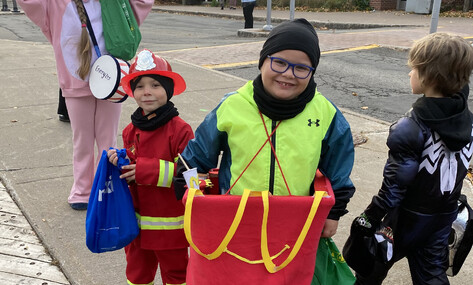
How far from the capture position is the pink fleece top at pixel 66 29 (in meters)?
3.66

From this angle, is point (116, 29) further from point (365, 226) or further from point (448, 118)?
point (448, 118)

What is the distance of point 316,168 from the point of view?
2244 millimetres

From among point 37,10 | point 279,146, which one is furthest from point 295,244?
point 37,10

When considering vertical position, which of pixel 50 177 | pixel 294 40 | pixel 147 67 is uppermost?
pixel 294 40

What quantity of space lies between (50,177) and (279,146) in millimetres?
3028

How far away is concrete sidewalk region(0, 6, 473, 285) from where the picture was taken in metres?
3.25

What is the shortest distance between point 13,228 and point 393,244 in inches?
100.0

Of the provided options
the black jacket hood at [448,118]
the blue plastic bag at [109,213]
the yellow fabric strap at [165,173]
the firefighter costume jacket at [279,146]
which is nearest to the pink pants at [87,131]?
the blue plastic bag at [109,213]

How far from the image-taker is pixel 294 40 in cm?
209

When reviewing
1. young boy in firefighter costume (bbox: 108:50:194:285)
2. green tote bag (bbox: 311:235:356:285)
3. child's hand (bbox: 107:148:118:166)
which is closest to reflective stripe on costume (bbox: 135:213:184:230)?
young boy in firefighter costume (bbox: 108:50:194:285)

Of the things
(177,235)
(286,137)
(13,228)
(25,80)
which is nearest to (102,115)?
(13,228)

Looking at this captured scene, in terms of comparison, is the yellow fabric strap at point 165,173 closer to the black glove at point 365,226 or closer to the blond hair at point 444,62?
the black glove at point 365,226

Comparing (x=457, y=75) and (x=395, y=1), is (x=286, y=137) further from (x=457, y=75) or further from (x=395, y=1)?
(x=395, y=1)

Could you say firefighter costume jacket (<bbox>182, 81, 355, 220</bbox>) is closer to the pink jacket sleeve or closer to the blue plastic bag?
the blue plastic bag
